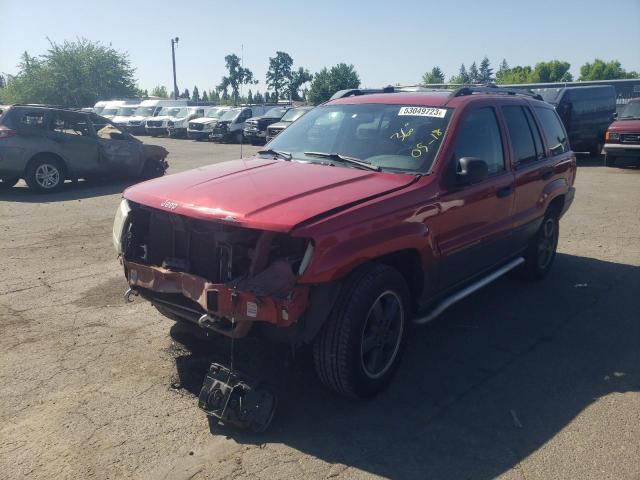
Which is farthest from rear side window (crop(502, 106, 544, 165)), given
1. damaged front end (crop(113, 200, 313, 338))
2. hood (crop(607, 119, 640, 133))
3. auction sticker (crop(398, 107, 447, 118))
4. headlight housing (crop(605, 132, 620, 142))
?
headlight housing (crop(605, 132, 620, 142))

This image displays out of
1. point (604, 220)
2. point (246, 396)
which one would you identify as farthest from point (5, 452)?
point (604, 220)

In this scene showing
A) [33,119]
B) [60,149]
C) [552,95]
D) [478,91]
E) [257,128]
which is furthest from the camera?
[257,128]

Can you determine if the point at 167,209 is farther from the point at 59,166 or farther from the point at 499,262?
the point at 59,166

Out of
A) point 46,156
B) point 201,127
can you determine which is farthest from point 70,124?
point 201,127

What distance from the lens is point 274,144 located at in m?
5.03

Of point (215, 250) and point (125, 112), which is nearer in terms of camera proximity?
point (215, 250)

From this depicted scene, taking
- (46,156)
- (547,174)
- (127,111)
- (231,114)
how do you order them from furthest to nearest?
(127,111)
(231,114)
(46,156)
(547,174)

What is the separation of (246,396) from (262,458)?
0.36 m

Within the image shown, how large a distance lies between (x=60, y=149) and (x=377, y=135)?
9.29m

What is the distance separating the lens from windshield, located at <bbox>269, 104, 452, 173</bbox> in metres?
4.22

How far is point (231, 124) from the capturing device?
27406 millimetres

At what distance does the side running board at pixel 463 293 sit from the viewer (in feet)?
13.1

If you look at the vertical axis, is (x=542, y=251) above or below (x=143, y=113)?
below

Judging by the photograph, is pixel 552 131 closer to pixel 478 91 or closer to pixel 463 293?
pixel 478 91
